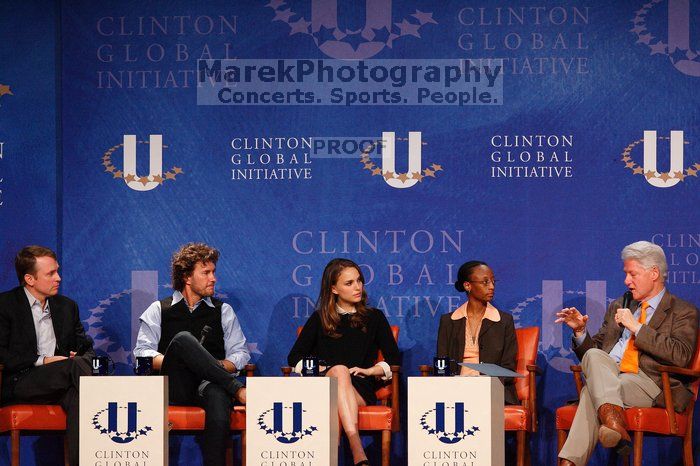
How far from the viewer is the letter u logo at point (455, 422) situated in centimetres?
447

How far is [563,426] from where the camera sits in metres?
5.32

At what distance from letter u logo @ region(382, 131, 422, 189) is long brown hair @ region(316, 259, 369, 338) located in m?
0.71

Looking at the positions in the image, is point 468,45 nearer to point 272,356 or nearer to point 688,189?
point 688,189

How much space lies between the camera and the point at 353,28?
624cm

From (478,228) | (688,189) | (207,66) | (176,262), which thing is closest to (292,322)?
(176,262)

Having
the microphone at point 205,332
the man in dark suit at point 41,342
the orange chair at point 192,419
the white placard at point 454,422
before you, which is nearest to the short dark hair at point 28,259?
the man in dark suit at point 41,342

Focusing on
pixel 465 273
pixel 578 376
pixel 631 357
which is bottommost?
pixel 578 376

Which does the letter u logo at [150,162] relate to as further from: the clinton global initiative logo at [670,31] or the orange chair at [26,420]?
the clinton global initiative logo at [670,31]

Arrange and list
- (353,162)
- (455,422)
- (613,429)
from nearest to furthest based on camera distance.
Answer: (455,422) < (613,429) < (353,162)

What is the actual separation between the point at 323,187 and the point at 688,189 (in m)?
2.34

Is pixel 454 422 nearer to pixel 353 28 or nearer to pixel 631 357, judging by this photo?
pixel 631 357

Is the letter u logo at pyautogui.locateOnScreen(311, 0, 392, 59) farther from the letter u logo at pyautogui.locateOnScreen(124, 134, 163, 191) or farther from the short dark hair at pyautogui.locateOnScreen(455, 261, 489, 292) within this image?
the short dark hair at pyautogui.locateOnScreen(455, 261, 489, 292)

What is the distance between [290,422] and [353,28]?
9.31ft

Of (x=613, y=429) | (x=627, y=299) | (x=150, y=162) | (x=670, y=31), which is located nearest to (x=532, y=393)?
(x=613, y=429)
